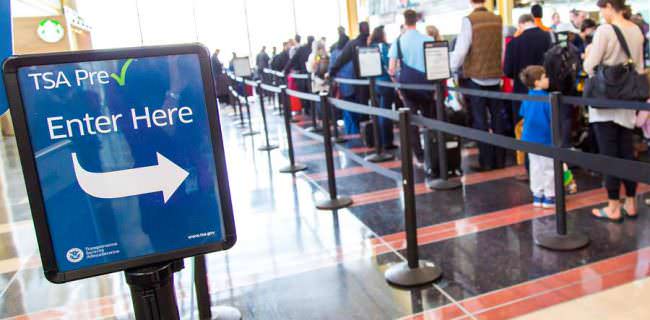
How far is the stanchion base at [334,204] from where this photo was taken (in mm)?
4527

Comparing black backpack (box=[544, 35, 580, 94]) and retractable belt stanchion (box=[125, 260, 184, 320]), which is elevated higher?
black backpack (box=[544, 35, 580, 94])

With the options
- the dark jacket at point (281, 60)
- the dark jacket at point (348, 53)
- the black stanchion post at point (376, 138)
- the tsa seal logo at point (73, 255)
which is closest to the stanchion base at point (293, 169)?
the black stanchion post at point (376, 138)

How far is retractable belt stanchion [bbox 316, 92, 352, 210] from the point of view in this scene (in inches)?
170

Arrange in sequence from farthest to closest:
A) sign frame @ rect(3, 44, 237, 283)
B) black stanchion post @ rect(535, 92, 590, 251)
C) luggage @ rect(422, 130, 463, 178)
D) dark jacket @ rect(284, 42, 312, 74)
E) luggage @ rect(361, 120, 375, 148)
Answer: dark jacket @ rect(284, 42, 312, 74) < luggage @ rect(361, 120, 375, 148) < luggage @ rect(422, 130, 463, 178) < black stanchion post @ rect(535, 92, 590, 251) < sign frame @ rect(3, 44, 237, 283)

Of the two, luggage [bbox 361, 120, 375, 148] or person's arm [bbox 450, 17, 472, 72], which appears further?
luggage [bbox 361, 120, 375, 148]

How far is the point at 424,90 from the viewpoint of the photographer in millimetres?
5766

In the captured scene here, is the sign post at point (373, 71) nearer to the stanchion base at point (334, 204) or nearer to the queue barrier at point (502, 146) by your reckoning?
the stanchion base at point (334, 204)

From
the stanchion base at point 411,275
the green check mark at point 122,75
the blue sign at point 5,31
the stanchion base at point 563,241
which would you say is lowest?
the stanchion base at point 563,241

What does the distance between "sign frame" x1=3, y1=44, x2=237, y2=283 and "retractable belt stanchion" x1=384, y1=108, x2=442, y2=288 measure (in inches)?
67.6

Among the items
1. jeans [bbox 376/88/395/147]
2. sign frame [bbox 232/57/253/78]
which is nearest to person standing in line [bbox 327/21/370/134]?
jeans [bbox 376/88/395/147]

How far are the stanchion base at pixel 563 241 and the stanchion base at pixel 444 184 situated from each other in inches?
56.5

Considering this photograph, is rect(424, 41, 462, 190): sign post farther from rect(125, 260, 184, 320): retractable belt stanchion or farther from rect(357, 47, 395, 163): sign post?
rect(125, 260, 184, 320): retractable belt stanchion

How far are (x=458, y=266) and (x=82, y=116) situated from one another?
2511 millimetres

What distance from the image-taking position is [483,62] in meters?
5.28
